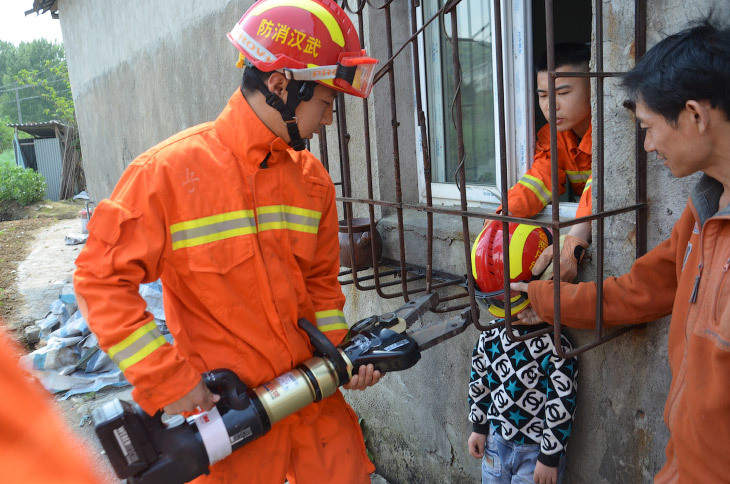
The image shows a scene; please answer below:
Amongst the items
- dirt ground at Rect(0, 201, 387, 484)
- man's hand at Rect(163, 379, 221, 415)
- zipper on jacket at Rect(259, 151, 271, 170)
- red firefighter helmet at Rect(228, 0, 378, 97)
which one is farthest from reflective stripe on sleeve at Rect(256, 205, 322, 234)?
dirt ground at Rect(0, 201, 387, 484)

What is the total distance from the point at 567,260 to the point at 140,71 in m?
6.55

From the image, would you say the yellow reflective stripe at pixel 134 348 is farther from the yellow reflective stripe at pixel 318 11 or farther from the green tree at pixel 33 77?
the green tree at pixel 33 77

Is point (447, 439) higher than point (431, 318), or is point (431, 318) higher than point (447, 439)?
point (431, 318)

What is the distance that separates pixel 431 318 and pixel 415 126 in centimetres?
105

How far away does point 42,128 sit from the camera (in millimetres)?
23297

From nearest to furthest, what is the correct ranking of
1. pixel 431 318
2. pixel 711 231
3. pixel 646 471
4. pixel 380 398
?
1. pixel 711 231
2. pixel 646 471
3. pixel 431 318
4. pixel 380 398

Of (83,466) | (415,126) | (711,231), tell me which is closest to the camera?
(83,466)

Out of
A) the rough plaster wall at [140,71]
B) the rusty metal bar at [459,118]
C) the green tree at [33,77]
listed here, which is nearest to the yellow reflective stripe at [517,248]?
the rusty metal bar at [459,118]

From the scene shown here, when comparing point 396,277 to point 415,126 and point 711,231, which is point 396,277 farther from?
point 711,231

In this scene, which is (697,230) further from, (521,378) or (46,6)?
(46,6)

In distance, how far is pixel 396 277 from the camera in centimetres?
312

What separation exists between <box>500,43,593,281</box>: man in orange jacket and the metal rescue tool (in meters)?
0.61

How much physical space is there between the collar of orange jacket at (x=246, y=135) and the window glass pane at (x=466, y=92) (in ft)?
3.72

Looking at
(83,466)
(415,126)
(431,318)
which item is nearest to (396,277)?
(431,318)
